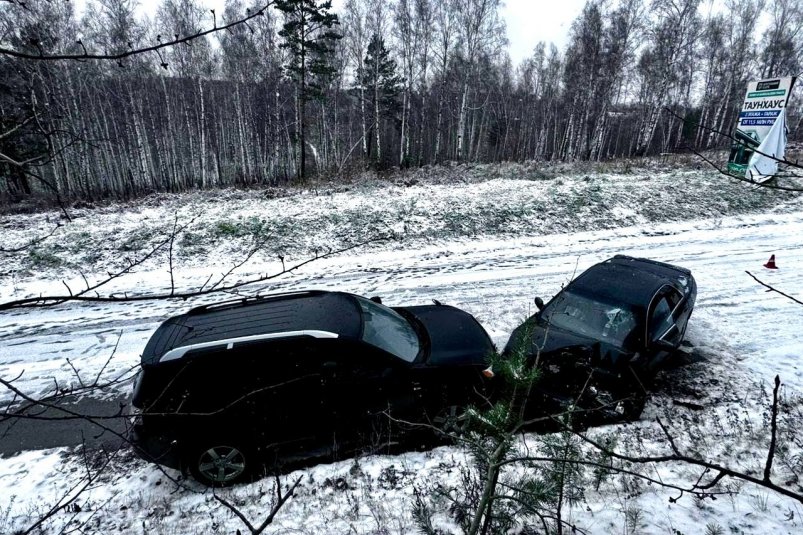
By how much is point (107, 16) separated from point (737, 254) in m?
26.5

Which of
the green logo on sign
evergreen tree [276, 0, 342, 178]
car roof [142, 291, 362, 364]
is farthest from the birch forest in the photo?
car roof [142, 291, 362, 364]

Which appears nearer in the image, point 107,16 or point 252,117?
point 107,16

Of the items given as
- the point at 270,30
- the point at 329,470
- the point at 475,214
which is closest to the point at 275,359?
the point at 329,470

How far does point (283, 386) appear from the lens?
435cm

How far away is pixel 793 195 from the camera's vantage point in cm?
1591

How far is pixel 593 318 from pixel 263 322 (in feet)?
14.9

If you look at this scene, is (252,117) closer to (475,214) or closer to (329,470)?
(475,214)

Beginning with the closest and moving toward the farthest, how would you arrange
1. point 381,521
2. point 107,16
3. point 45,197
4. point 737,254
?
point 381,521
point 737,254
point 107,16
point 45,197

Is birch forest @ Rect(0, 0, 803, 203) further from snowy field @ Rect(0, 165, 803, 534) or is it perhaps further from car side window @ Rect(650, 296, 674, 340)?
car side window @ Rect(650, 296, 674, 340)

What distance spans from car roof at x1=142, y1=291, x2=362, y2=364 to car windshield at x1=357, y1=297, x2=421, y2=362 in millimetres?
160

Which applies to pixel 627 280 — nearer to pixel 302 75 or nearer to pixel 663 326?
pixel 663 326

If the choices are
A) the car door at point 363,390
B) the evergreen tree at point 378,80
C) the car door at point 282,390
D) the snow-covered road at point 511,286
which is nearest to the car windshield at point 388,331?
the car door at point 363,390

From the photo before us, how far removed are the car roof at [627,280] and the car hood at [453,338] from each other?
1944mm

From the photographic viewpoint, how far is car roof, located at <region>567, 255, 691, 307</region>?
5.94m
